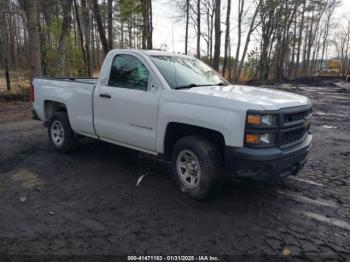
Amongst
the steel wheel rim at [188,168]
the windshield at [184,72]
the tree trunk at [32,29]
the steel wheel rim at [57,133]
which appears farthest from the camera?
the tree trunk at [32,29]

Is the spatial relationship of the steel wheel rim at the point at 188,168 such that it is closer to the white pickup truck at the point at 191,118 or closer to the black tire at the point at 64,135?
the white pickup truck at the point at 191,118

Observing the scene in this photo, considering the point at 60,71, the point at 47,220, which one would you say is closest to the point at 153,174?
the point at 47,220

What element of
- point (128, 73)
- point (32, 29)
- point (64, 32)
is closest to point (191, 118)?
point (128, 73)

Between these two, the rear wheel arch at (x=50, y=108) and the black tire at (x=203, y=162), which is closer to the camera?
the black tire at (x=203, y=162)

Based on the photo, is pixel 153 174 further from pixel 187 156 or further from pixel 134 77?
pixel 134 77

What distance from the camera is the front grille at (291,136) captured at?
3.84 meters

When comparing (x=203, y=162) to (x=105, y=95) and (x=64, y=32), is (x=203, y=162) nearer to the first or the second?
(x=105, y=95)

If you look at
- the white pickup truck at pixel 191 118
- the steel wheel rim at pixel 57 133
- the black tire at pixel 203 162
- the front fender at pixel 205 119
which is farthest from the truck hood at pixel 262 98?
the steel wheel rim at pixel 57 133

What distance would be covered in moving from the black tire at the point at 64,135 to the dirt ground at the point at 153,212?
0.21 m

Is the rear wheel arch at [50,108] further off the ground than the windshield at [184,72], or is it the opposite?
the windshield at [184,72]

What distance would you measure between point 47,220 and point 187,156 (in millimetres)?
1912

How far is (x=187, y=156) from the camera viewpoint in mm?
4238

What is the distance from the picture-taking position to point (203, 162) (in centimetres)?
393

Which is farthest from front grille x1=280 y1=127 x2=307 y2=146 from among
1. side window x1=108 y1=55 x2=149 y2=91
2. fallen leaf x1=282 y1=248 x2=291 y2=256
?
side window x1=108 y1=55 x2=149 y2=91
